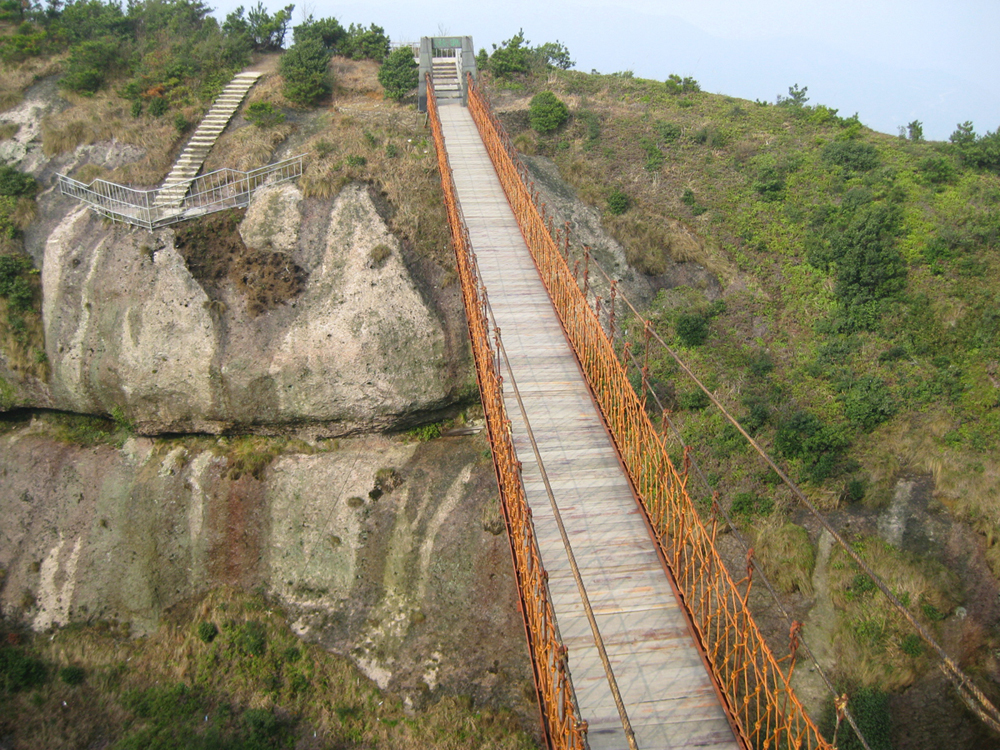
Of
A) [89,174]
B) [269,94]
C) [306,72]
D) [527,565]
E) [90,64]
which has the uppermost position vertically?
[90,64]

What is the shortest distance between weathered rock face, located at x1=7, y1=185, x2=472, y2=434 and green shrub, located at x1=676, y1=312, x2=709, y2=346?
4.87 meters

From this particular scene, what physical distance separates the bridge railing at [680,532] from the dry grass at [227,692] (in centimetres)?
A: 418

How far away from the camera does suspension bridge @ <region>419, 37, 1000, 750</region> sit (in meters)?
6.61

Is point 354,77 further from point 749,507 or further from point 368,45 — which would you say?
point 749,507

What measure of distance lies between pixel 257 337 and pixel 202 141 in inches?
307

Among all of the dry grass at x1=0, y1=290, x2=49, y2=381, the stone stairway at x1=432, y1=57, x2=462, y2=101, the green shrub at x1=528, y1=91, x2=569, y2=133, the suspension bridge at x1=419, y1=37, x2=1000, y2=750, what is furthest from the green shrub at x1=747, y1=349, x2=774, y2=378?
the dry grass at x1=0, y1=290, x2=49, y2=381

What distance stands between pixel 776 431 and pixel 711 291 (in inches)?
174

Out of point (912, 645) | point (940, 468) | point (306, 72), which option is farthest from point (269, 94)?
point (912, 645)

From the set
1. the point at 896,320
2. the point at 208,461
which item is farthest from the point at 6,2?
the point at 896,320

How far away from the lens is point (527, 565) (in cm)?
760

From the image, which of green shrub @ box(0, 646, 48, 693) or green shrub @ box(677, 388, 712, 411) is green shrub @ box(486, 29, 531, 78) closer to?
green shrub @ box(677, 388, 712, 411)

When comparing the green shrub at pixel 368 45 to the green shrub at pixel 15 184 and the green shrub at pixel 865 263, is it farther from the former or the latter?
the green shrub at pixel 865 263

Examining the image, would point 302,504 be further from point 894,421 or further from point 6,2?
point 6,2

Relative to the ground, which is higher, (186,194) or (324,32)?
(324,32)
